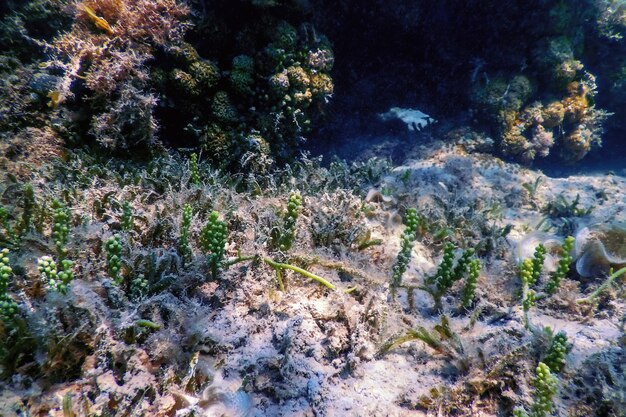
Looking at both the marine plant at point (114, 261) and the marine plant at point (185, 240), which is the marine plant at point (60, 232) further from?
the marine plant at point (185, 240)

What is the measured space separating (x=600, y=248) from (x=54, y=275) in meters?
5.01

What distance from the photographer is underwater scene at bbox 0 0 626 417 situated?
84.0 inches

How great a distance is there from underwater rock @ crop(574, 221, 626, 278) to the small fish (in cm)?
629

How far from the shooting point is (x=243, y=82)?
197 inches

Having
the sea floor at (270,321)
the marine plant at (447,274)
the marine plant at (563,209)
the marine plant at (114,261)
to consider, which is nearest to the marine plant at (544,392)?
the sea floor at (270,321)

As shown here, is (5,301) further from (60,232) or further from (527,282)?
(527,282)

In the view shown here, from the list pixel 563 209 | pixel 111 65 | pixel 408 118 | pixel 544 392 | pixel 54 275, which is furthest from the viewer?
pixel 408 118

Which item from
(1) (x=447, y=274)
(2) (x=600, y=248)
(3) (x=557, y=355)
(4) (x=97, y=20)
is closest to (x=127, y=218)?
(1) (x=447, y=274)

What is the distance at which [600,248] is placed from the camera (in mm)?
3514

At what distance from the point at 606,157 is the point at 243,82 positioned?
12.7 meters

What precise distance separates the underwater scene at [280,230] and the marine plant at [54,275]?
21mm

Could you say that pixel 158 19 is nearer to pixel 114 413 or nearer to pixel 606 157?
pixel 114 413

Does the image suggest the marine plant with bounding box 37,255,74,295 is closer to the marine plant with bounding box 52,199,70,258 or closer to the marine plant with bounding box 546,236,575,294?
the marine plant with bounding box 52,199,70,258

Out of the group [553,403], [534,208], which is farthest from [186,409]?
[534,208]
